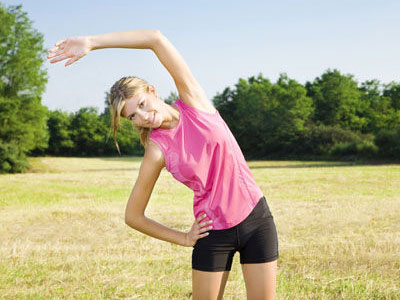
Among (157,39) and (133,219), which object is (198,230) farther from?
(157,39)

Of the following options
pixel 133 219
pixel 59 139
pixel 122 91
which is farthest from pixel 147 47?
pixel 59 139

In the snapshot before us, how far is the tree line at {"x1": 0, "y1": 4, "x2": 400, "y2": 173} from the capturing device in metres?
32.1

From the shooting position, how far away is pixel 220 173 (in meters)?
2.63

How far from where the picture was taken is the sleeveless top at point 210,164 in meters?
2.59

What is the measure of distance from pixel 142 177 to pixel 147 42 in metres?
0.84

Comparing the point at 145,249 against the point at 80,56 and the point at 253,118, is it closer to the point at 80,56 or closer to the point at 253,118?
the point at 80,56

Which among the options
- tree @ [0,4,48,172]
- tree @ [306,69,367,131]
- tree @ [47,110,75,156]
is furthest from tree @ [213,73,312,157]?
tree @ [0,4,48,172]

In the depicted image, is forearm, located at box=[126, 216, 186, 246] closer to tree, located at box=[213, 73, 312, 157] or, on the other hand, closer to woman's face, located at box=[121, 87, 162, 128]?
woman's face, located at box=[121, 87, 162, 128]

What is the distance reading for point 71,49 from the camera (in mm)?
2559

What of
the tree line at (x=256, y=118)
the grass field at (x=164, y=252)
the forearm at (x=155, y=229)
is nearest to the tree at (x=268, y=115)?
the tree line at (x=256, y=118)

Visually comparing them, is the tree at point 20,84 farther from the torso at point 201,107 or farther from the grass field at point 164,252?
the torso at point 201,107

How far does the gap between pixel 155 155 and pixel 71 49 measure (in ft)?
2.66

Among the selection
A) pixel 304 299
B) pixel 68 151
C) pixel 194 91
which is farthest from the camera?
pixel 68 151

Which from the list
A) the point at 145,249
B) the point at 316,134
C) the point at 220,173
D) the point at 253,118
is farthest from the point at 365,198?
the point at 253,118
